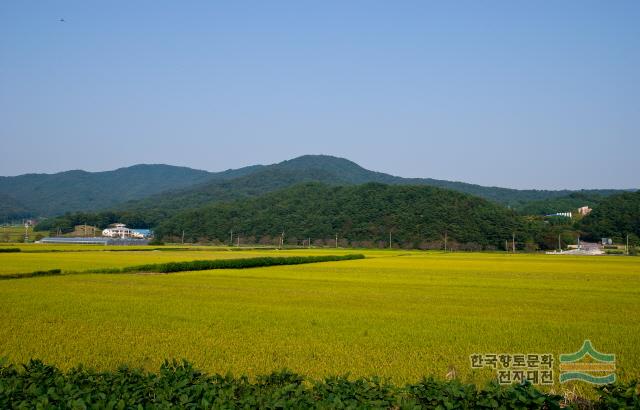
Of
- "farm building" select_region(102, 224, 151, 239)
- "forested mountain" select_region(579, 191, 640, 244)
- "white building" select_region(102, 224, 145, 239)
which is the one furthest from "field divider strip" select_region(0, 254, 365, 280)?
"white building" select_region(102, 224, 145, 239)

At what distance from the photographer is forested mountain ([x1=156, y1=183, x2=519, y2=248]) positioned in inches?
3563

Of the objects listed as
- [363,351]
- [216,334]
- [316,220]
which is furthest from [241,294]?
[316,220]

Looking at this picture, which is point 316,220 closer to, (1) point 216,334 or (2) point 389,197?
(2) point 389,197

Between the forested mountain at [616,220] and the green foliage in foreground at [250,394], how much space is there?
9038cm

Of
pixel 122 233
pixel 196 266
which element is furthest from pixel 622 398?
pixel 122 233

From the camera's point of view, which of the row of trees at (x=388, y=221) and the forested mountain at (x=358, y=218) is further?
the forested mountain at (x=358, y=218)

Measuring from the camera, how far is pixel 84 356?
423 inches

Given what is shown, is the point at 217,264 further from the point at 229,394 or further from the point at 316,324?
the point at 229,394

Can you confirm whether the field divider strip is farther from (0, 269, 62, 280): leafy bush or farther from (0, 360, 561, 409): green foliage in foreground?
(0, 360, 561, 409): green foliage in foreground

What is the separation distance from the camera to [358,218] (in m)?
102

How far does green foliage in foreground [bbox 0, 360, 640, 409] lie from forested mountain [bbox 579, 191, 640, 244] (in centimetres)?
9038

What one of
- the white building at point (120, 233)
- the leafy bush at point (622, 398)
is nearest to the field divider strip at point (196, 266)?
the leafy bush at point (622, 398)

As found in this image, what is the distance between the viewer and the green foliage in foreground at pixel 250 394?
241 inches

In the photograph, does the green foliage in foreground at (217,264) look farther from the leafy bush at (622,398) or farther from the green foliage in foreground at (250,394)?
the leafy bush at (622,398)
